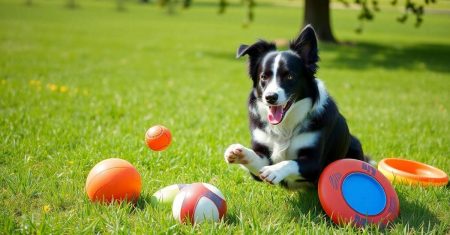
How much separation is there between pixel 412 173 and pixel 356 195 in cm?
167

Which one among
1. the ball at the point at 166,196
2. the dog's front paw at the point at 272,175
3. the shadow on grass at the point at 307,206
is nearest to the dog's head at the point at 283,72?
the dog's front paw at the point at 272,175

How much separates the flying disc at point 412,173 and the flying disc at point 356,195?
949mm

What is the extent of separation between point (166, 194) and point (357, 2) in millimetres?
15085

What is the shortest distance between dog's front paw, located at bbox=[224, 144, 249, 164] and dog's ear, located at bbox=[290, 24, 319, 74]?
1.05 meters

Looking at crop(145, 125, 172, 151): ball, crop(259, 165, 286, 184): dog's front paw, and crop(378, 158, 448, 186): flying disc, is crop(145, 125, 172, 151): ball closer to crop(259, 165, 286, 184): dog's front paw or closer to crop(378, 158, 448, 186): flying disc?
crop(259, 165, 286, 184): dog's front paw

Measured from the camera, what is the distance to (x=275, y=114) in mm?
4230

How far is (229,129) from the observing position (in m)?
7.36

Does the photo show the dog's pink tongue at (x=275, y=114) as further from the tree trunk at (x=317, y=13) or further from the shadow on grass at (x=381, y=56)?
the tree trunk at (x=317, y=13)

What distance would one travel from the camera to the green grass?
389 centimetres

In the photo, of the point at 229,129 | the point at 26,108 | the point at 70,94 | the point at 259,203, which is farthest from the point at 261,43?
the point at 70,94

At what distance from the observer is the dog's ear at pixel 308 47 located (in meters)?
4.36

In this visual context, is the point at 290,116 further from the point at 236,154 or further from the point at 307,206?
the point at 307,206

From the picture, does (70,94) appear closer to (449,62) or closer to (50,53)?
(50,53)

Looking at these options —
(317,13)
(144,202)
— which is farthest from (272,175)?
(317,13)
